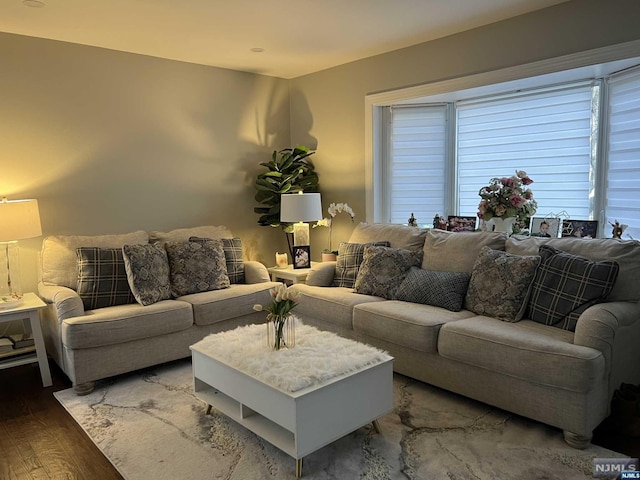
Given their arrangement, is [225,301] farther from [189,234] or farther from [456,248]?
[456,248]

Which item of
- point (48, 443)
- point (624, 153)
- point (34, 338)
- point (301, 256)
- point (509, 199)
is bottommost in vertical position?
point (48, 443)

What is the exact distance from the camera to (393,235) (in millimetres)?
4180

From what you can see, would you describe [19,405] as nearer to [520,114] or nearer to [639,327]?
[639,327]

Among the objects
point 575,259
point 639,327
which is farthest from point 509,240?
point 639,327

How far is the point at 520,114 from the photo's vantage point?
4.13m

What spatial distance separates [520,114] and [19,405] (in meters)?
4.35

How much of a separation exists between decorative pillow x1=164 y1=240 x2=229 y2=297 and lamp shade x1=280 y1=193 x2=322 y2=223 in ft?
2.63

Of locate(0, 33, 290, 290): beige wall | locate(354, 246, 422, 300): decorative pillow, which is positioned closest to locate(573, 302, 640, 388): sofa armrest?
locate(354, 246, 422, 300): decorative pillow

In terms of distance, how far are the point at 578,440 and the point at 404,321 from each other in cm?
114

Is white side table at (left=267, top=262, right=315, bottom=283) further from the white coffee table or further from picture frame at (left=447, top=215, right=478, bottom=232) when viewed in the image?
the white coffee table

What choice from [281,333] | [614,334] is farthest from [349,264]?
[614,334]

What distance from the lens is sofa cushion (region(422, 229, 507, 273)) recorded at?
139 inches

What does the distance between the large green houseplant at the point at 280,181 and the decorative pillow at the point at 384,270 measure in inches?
53.3

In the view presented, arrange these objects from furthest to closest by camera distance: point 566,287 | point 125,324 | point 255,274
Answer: point 255,274 → point 125,324 → point 566,287
